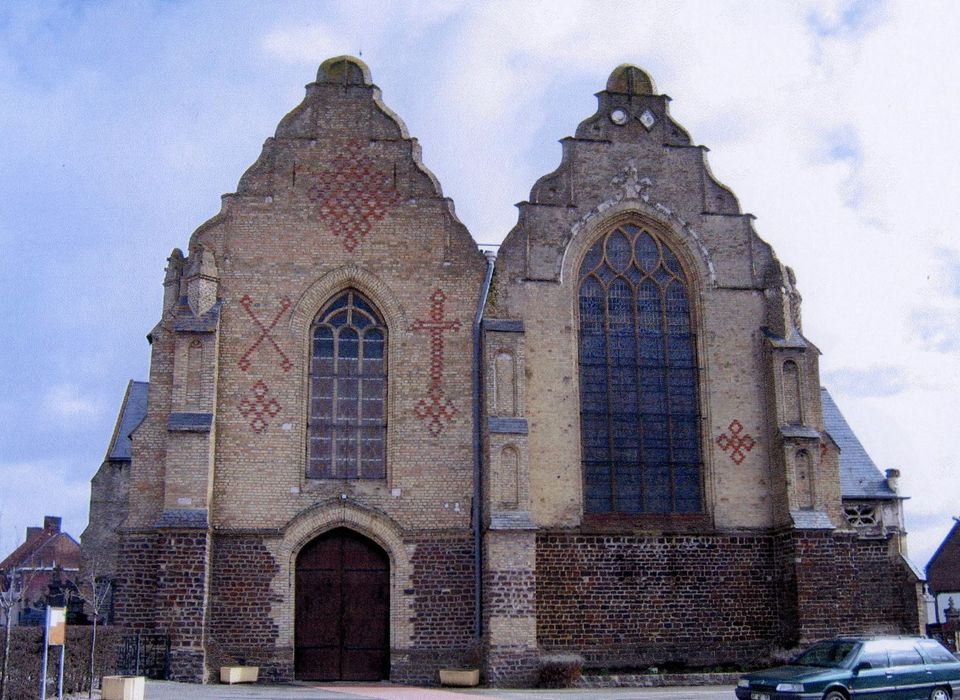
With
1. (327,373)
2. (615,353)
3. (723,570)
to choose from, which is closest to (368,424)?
(327,373)

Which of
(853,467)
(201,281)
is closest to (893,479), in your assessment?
(853,467)

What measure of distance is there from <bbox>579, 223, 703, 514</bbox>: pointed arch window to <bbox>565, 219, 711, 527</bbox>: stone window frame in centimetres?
5

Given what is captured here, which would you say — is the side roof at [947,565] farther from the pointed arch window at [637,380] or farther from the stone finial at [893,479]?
the pointed arch window at [637,380]

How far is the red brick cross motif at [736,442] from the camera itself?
24578 mm

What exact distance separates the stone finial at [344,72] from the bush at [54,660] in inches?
498

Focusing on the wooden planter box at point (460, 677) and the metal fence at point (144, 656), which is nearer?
the metal fence at point (144, 656)

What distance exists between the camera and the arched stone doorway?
A: 74.2ft

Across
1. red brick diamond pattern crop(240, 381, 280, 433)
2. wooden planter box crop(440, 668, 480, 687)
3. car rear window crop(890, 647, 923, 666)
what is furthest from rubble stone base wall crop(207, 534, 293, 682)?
car rear window crop(890, 647, 923, 666)

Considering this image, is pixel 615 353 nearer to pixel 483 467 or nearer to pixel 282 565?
pixel 483 467

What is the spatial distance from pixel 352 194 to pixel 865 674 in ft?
46.2

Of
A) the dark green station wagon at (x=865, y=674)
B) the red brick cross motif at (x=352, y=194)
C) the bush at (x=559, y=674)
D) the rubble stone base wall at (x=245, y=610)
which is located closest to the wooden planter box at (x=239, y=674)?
the rubble stone base wall at (x=245, y=610)

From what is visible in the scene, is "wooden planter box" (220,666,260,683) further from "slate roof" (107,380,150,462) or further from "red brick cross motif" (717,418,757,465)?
"red brick cross motif" (717,418,757,465)

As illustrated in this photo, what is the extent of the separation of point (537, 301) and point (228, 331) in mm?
6504

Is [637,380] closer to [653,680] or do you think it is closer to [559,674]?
[653,680]
